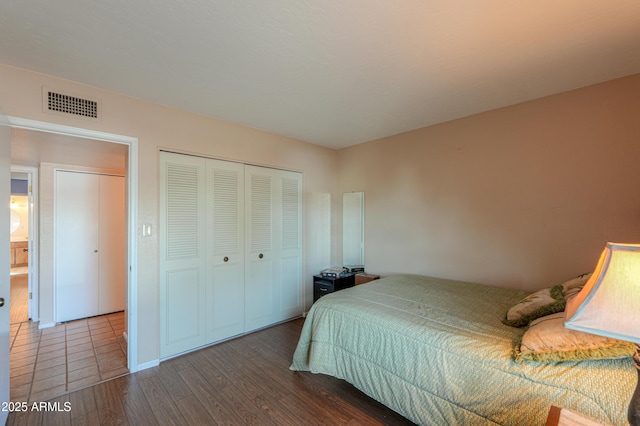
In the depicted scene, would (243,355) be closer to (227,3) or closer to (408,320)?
(408,320)

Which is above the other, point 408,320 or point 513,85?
point 513,85

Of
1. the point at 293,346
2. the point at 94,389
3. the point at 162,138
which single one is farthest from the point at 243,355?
the point at 162,138

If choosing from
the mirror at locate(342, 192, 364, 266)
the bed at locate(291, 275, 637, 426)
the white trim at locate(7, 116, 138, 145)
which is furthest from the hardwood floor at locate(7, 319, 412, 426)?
Result: the white trim at locate(7, 116, 138, 145)

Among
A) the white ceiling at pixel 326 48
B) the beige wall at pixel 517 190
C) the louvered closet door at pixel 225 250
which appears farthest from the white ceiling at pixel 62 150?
the beige wall at pixel 517 190

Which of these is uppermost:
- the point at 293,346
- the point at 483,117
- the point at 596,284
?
the point at 483,117

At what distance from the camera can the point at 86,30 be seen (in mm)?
1606

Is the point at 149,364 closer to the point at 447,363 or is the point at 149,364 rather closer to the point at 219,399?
the point at 219,399

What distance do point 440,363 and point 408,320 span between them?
33cm

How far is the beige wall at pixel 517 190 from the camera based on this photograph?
2.22m

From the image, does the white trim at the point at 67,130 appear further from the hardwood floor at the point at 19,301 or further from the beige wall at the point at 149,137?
the hardwood floor at the point at 19,301

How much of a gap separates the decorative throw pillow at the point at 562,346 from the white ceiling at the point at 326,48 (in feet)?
A: 5.49

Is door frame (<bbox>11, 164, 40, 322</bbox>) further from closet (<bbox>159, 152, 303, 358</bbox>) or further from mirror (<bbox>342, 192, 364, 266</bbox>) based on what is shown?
mirror (<bbox>342, 192, 364, 266</bbox>)

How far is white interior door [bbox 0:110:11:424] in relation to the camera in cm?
167

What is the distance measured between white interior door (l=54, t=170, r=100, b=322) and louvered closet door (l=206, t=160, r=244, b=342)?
2.33 meters
